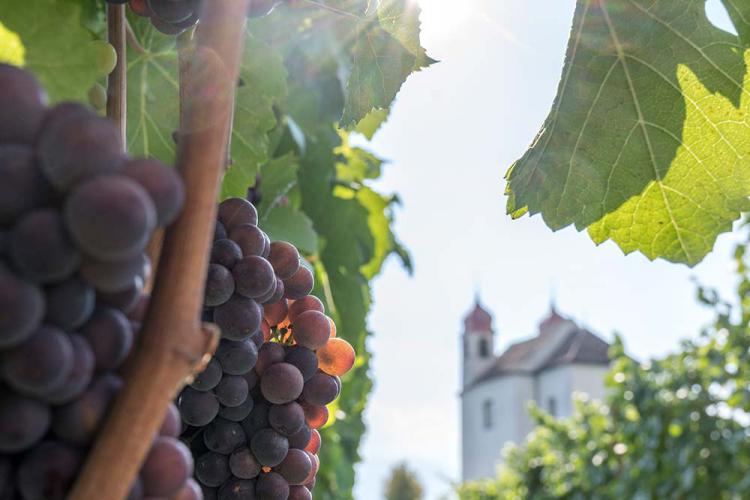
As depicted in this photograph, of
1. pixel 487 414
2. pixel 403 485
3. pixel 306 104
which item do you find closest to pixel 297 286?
pixel 306 104

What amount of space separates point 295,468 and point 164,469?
284 millimetres

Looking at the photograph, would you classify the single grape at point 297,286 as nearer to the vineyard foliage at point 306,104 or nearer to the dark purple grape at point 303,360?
the dark purple grape at point 303,360

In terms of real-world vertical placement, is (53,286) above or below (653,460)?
above

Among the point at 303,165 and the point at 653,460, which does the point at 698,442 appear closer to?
the point at 653,460

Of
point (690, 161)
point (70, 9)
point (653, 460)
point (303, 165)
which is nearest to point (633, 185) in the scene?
point (690, 161)

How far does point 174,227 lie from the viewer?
0.36 m

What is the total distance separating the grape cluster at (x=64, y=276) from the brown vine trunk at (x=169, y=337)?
0.04ft

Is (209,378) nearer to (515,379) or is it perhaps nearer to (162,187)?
(162,187)

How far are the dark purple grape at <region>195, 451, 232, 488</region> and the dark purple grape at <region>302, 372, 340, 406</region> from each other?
0.08 metres

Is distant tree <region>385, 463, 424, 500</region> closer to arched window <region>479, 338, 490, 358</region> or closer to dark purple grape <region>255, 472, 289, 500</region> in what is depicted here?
arched window <region>479, 338, 490, 358</region>

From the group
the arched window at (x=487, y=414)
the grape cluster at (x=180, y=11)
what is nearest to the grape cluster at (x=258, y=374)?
the grape cluster at (x=180, y=11)

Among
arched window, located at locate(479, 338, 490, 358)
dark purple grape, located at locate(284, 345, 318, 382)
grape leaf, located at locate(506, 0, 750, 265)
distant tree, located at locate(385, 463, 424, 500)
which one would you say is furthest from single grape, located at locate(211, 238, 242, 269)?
arched window, located at locate(479, 338, 490, 358)

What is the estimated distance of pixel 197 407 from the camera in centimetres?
63

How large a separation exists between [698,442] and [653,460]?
0.68 meters
